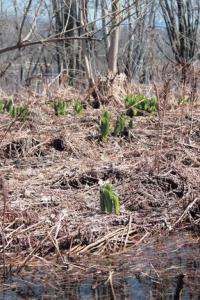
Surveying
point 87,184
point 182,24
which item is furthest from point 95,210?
point 182,24

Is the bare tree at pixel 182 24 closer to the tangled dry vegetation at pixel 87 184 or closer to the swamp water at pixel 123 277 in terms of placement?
the tangled dry vegetation at pixel 87 184

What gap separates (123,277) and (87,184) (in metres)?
1.94

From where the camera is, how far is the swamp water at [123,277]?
3312 millimetres

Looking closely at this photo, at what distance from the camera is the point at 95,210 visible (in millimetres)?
4797

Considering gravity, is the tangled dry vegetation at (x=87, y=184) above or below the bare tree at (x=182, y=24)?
below

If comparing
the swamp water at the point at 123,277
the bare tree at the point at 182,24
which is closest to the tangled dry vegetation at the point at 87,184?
the swamp water at the point at 123,277

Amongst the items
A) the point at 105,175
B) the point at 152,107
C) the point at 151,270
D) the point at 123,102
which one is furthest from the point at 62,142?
the point at 151,270

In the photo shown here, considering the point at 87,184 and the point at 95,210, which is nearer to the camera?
the point at 95,210

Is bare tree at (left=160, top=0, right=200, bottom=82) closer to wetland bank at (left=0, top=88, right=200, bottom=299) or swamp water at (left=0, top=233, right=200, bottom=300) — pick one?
wetland bank at (left=0, top=88, right=200, bottom=299)

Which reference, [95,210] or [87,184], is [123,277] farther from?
[87,184]

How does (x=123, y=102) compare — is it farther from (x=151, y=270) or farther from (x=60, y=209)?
(x=151, y=270)

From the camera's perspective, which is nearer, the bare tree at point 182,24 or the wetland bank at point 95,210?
the wetland bank at point 95,210

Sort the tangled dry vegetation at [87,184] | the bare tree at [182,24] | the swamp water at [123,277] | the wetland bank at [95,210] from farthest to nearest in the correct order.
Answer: the bare tree at [182,24]
the tangled dry vegetation at [87,184]
the wetland bank at [95,210]
the swamp water at [123,277]

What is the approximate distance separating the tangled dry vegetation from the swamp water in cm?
19
